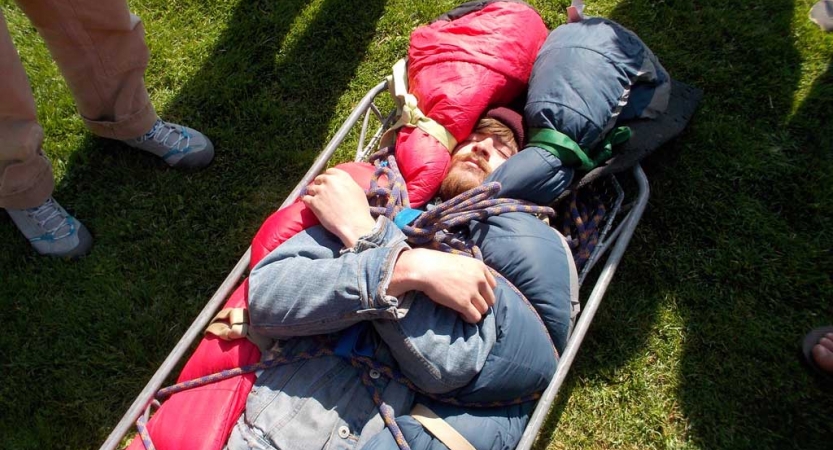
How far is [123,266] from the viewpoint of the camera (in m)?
3.17

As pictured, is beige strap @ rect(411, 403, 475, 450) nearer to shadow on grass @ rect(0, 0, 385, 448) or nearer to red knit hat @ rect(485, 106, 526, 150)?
red knit hat @ rect(485, 106, 526, 150)

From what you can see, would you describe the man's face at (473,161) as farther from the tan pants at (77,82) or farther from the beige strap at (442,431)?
the tan pants at (77,82)

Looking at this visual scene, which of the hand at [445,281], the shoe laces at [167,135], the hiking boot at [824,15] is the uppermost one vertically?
the hiking boot at [824,15]

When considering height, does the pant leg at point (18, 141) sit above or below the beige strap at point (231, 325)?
above

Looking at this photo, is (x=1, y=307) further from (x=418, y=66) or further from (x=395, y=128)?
(x=418, y=66)

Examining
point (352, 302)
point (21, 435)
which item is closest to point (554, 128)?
point (352, 302)

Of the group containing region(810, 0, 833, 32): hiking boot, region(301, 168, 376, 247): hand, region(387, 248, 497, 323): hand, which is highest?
region(810, 0, 833, 32): hiking boot

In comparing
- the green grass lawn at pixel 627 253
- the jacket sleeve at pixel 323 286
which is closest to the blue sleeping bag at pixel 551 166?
the jacket sleeve at pixel 323 286

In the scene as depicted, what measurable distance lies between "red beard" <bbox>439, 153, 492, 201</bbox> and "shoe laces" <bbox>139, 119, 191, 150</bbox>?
1.68 m

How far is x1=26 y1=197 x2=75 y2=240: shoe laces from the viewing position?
119 inches

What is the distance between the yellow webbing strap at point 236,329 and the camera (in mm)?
2207

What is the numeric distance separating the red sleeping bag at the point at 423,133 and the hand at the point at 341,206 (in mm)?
136

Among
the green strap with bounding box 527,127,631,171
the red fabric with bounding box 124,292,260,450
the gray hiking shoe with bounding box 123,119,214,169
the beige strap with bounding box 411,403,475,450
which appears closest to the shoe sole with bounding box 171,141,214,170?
the gray hiking shoe with bounding box 123,119,214,169

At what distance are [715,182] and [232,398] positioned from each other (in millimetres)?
2713
